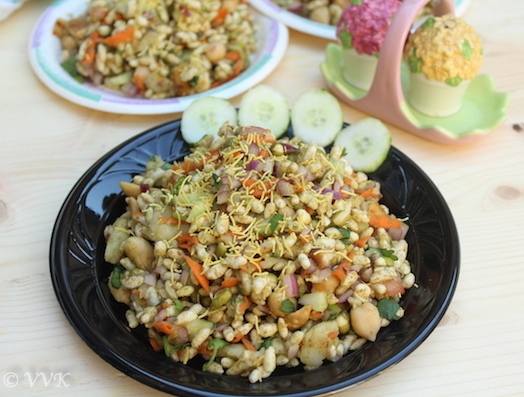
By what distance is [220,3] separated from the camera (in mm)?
2012

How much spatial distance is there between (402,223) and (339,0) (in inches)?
44.2

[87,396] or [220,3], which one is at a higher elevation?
[220,3]

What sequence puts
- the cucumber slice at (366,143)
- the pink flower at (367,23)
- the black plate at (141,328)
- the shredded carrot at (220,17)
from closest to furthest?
the black plate at (141,328), the cucumber slice at (366,143), the pink flower at (367,23), the shredded carrot at (220,17)

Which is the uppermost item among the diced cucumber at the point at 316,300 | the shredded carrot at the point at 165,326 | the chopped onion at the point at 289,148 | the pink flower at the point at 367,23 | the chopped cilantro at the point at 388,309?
the pink flower at the point at 367,23

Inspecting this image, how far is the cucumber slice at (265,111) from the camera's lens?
5.07 ft

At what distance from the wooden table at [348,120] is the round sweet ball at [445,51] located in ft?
0.67

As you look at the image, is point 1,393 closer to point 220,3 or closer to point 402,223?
point 402,223

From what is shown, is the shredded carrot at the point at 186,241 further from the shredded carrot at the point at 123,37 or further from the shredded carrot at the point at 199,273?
the shredded carrot at the point at 123,37

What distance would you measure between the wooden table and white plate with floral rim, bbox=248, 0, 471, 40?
0.23 feet

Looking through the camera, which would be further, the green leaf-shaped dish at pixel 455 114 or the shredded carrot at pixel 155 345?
the green leaf-shaped dish at pixel 455 114

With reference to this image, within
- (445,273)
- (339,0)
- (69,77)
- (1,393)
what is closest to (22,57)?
(69,77)

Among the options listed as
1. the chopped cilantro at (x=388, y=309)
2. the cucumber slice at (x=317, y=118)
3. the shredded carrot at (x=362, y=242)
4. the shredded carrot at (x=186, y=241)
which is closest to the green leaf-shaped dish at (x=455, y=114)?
the cucumber slice at (x=317, y=118)

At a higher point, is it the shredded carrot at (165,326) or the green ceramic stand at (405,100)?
the green ceramic stand at (405,100)

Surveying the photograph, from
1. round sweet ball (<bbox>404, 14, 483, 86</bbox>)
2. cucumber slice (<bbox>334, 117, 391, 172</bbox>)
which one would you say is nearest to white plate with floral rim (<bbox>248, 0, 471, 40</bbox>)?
round sweet ball (<bbox>404, 14, 483, 86</bbox>)
